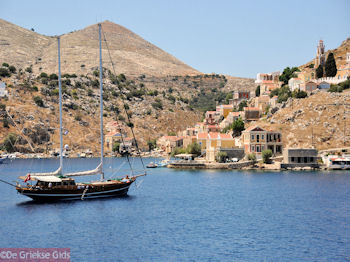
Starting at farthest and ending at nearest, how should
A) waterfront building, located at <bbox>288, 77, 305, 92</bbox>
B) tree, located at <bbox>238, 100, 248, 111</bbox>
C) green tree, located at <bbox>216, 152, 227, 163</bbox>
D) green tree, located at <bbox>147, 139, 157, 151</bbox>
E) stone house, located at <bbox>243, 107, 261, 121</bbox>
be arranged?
green tree, located at <bbox>147, 139, 157, 151</bbox> < tree, located at <bbox>238, 100, 248, 111</bbox> < waterfront building, located at <bbox>288, 77, 305, 92</bbox> < stone house, located at <bbox>243, 107, 261, 121</bbox> < green tree, located at <bbox>216, 152, 227, 163</bbox>

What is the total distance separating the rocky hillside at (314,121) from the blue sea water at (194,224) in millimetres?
33315

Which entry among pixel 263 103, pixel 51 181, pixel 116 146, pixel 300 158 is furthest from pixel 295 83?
pixel 51 181

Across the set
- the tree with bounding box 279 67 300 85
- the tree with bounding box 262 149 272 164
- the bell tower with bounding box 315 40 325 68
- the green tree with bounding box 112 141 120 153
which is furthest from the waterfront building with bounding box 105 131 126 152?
the tree with bounding box 262 149 272 164

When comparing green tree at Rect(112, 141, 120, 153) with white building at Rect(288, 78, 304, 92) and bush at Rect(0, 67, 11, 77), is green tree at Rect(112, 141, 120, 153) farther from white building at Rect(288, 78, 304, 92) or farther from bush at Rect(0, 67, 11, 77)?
white building at Rect(288, 78, 304, 92)

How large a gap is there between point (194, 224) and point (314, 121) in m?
66.5

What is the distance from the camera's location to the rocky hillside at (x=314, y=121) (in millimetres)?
101312

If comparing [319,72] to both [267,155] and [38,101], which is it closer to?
→ [267,155]

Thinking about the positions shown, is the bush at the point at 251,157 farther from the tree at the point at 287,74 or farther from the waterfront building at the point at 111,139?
the waterfront building at the point at 111,139

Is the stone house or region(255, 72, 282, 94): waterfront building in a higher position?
region(255, 72, 282, 94): waterfront building

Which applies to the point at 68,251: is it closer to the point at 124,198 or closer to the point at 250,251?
the point at 250,251

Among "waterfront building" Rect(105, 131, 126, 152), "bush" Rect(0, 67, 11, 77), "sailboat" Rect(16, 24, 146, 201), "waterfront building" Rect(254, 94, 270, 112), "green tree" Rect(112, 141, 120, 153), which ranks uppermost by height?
Answer: "bush" Rect(0, 67, 11, 77)

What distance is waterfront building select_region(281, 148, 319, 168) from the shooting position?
9088 cm

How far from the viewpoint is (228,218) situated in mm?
47969

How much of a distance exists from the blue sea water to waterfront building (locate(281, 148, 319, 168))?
70.3 feet
